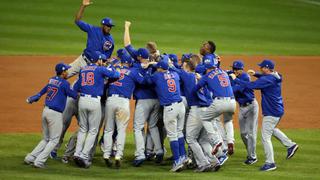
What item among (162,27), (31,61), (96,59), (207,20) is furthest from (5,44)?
(96,59)

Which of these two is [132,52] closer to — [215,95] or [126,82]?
[126,82]

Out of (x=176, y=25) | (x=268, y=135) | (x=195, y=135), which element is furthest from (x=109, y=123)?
(x=176, y=25)

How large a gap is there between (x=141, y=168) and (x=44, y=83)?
7.19m

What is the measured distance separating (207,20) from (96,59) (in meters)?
15.4

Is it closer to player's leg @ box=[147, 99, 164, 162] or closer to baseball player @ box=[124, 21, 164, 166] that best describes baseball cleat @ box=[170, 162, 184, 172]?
baseball player @ box=[124, 21, 164, 166]

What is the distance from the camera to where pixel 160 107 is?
14.3 m

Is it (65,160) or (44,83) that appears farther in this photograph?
(44,83)

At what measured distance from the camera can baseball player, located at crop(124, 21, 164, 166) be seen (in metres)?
14.0

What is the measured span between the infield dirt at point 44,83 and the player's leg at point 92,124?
300cm

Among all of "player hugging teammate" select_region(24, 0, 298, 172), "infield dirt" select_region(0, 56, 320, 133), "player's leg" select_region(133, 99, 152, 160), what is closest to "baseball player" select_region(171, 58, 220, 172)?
"player hugging teammate" select_region(24, 0, 298, 172)

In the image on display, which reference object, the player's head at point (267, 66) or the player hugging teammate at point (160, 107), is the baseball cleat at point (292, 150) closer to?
the player hugging teammate at point (160, 107)

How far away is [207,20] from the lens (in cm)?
2883

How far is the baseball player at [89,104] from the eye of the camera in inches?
536

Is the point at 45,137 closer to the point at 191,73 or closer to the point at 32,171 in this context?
the point at 32,171
